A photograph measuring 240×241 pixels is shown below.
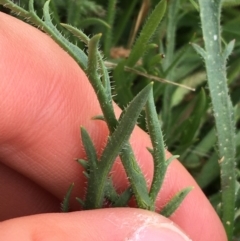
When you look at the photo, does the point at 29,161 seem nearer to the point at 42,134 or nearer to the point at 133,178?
the point at 42,134

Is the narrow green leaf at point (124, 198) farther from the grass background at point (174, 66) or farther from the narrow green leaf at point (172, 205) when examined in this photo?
the grass background at point (174, 66)

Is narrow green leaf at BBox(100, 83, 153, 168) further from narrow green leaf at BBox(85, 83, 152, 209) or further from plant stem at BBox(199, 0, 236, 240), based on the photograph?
plant stem at BBox(199, 0, 236, 240)

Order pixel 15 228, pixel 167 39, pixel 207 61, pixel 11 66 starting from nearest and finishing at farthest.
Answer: pixel 15 228 < pixel 11 66 < pixel 207 61 < pixel 167 39

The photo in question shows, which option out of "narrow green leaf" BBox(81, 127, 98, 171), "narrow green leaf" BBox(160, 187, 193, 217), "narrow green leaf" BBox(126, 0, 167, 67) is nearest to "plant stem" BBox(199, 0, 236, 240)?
"narrow green leaf" BBox(126, 0, 167, 67)

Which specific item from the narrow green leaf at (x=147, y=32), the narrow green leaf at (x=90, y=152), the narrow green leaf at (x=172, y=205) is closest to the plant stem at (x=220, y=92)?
the narrow green leaf at (x=147, y=32)

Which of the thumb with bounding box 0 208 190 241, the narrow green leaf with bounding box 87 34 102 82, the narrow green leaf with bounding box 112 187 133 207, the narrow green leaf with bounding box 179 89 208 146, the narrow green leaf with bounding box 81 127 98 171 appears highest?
the narrow green leaf with bounding box 87 34 102 82

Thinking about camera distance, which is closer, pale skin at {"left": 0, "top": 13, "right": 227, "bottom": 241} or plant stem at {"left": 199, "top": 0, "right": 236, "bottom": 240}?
pale skin at {"left": 0, "top": 13, "right": 227, "bottom": 241}

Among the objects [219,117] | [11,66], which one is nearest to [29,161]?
[11,66]

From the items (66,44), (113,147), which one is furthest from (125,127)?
(66,44)
